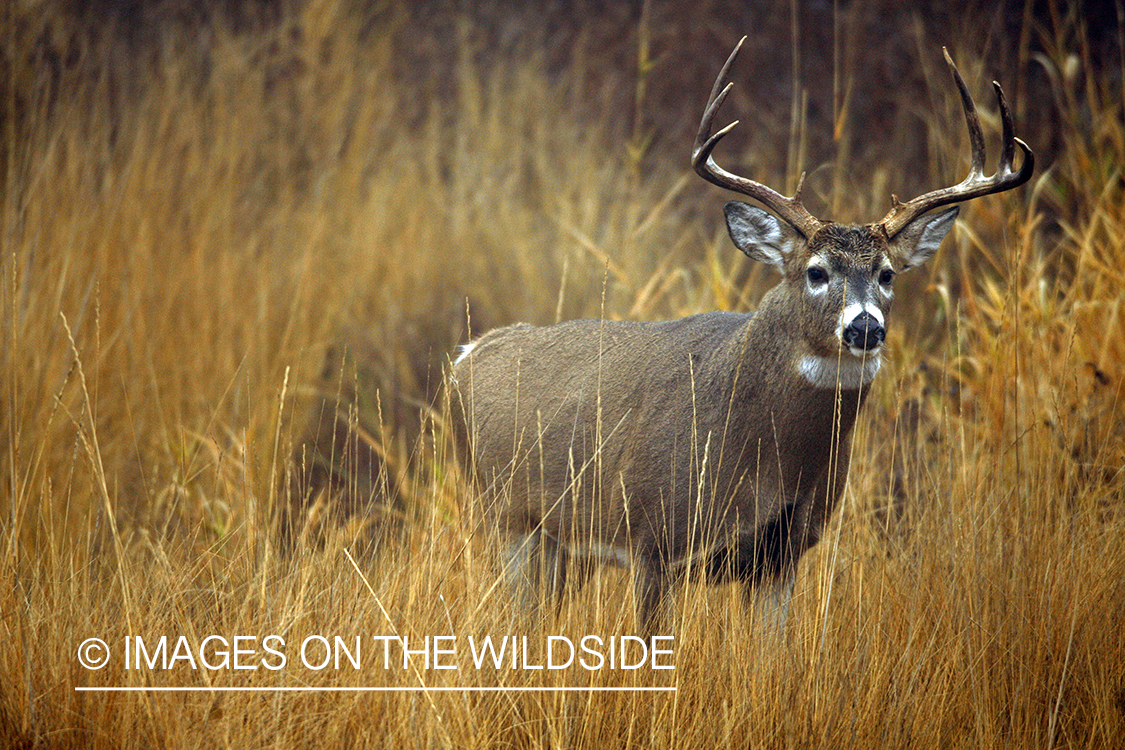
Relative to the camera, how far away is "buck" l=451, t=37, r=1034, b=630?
135 inches

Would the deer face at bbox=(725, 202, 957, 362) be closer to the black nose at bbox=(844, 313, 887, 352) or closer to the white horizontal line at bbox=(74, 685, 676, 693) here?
the black nose at bbox=(844, 313, 887, 352)

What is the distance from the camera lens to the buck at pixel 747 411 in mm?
3426

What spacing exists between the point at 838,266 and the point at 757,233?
39 centimetres

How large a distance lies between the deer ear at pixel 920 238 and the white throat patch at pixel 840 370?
1.43 feet

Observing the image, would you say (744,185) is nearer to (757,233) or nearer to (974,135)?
(757,233)

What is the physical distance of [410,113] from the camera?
32.7 feet

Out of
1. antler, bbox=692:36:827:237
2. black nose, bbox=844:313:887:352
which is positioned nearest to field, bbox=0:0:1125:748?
black nose, bbox=844:313:887:352

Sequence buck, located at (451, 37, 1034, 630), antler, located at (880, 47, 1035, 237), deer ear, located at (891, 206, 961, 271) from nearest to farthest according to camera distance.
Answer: buck, located at (451, 37, 1034, 630) → antler, located at (880, 47, 1035, 237) → deer ear, located at (891, 206, 961, 271)

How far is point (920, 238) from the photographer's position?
3.73m

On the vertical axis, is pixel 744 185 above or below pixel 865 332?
above

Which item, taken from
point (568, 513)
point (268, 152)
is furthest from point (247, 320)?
point (568, 513)

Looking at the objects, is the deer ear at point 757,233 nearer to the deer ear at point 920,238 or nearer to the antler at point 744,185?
the antler at point 744,185

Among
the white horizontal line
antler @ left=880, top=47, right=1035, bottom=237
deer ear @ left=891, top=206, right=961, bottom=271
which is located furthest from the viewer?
deer ear @ left=891, top=206, right=961, bottom=271

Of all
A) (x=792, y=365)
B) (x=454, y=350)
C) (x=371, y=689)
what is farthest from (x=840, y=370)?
(x=454, y=350)
